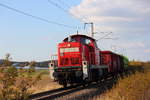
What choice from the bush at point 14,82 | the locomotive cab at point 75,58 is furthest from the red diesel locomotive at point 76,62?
the bush at point 14,82

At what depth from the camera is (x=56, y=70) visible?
18.9 m

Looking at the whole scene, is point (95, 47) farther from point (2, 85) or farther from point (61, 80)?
point (2, 85)

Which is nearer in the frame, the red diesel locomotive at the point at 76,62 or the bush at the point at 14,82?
the bush at the point at 14,82

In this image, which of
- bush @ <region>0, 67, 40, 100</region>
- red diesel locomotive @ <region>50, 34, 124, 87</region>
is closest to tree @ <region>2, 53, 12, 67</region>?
bush @ <region>0, 67, 40, 100</region>

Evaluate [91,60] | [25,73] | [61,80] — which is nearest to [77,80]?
[61,80]

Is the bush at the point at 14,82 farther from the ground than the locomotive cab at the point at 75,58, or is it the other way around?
the locomotive cab at the point at 75,58

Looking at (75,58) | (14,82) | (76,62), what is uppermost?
(75,58)

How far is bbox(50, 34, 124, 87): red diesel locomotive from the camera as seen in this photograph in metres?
18.4

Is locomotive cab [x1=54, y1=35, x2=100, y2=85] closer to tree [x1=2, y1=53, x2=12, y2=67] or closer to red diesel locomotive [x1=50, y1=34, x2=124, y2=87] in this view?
red diesel locomotive [x1=50, y1=34, x2=124, y2=87]

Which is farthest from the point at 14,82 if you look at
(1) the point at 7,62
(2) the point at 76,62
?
(2) the point at 76,62

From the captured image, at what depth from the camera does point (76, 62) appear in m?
19.8

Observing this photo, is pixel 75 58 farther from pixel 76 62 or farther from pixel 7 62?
pixel 7 62

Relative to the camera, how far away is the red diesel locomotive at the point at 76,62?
18.4 meters

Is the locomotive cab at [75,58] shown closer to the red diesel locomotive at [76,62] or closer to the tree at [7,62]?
the red diesel locomotive at [76,62]
